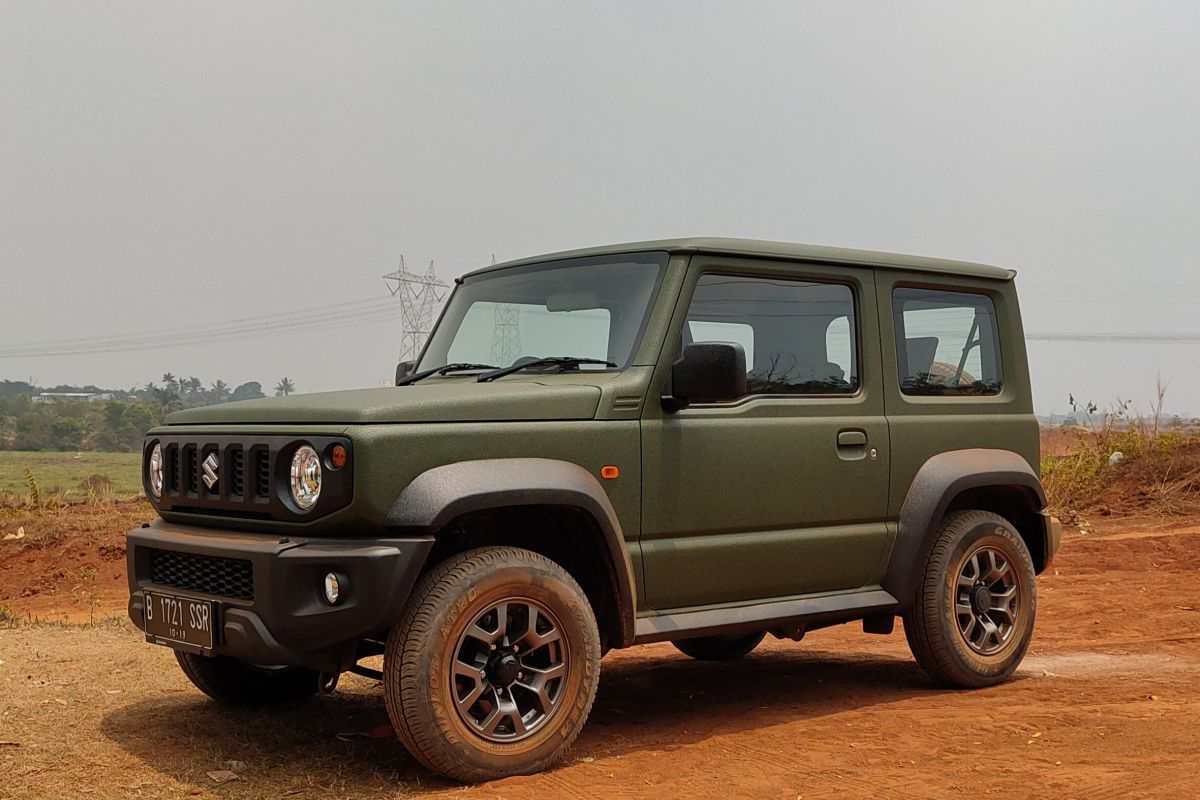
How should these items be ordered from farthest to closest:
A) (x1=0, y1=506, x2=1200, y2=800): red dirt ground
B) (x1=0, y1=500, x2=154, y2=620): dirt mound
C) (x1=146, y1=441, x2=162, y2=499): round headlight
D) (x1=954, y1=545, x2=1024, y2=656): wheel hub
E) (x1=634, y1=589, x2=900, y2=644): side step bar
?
(x1=0, y1=500, x2=154, y2=620): dirt mound, (x1=954, y1=545, x2=1024, y2=656): wheel hub, (x1=146, y1=441, x2=162, y2=499): round headlight, (x1=634, y1=589, x2=900, y2=644): side step bar, (x1=0, y1=506, x2=1200, y2=800): red dirt ground

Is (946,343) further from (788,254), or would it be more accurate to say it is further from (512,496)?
(512,496)

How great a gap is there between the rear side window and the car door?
0.27 metres

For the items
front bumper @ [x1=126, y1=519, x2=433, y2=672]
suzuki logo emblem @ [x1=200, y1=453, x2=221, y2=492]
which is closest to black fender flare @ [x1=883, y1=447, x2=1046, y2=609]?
front bumper @ [x1=126, y1=519, x2=433, y2=672]

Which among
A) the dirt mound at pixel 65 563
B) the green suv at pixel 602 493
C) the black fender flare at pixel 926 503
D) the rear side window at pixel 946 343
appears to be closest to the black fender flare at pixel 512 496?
the green suv at pixel 602 493

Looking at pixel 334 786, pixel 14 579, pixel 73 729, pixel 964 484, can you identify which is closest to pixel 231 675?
pixel 73 729

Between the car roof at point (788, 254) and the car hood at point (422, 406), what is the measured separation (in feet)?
2.57

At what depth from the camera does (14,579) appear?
14.9m

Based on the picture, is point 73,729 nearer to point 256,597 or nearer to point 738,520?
point 256,597

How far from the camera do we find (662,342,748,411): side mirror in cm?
500

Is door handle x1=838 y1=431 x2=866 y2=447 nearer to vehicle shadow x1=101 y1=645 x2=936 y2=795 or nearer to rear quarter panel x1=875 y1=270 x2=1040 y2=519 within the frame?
rear quarter panel x1=875 y1=270 x2=1040 y2=519

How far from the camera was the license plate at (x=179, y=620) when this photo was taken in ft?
15.4

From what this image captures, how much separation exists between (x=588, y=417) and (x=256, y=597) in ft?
4.61

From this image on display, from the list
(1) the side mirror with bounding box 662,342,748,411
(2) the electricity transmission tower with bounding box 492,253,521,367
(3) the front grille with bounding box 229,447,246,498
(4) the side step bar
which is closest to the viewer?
(3) the front grille with bounding box 229,447,246,498

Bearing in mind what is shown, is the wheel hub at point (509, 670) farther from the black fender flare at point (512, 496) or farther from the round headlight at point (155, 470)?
the round headlight at point (155, 470)
